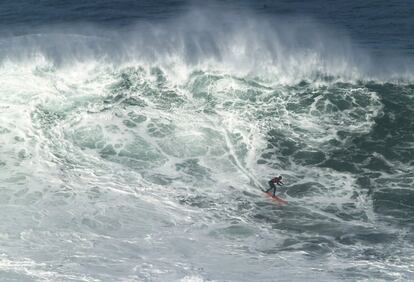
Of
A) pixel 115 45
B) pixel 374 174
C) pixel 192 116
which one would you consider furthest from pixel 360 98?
pixel 115 45

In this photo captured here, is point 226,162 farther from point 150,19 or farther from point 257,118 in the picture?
point 150,19

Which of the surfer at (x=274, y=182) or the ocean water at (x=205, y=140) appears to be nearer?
the ocean water at (x=205, y=140)

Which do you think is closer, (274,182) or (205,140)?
(274,182)

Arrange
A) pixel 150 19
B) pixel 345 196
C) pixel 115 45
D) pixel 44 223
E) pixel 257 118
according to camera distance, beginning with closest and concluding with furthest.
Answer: pixel 44 223 → pixel 345 196 → pixel 257 118 → pixel 115 45 → pixel 150 19

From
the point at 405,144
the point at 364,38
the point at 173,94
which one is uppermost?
the point at 364,38

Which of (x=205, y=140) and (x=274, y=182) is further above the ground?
(x=205, y=140)

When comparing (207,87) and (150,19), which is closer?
(207,87)

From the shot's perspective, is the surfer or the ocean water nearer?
the ocean water

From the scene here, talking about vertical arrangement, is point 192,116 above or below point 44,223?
above
